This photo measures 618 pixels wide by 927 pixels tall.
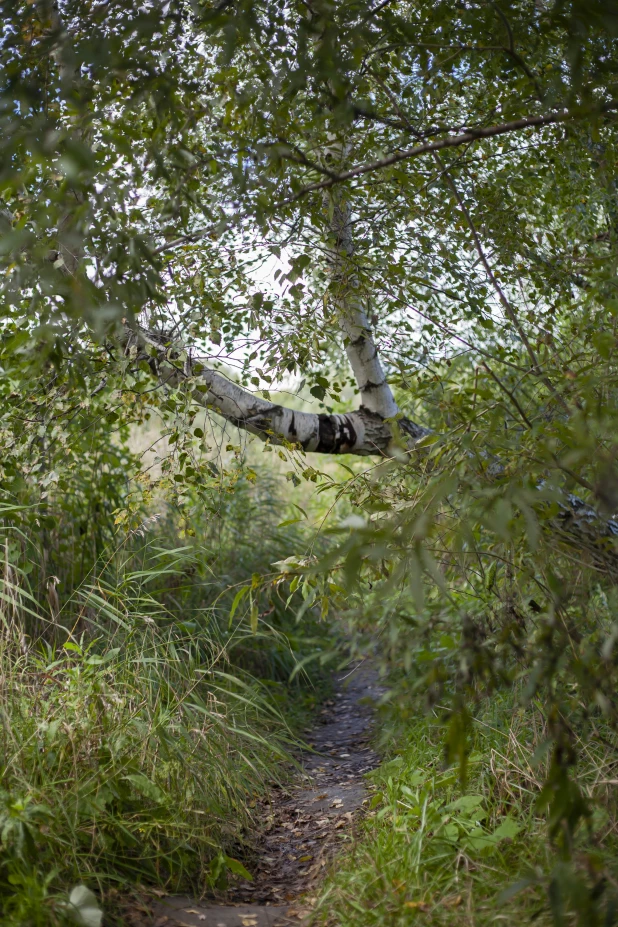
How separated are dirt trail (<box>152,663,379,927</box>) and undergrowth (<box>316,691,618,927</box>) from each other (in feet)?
0.54

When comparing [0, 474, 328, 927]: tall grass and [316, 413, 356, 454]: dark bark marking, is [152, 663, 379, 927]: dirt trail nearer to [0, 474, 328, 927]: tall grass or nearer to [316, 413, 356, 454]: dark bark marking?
[0, 474, 328, 927]: tall grass

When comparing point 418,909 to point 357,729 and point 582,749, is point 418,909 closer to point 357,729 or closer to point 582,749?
point 582,749

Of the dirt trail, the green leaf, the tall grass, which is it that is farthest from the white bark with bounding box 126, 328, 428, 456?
the green leaf

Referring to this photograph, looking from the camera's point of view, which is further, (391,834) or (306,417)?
(306,417)

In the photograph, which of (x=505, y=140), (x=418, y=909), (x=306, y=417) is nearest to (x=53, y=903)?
(x=418, y=909)

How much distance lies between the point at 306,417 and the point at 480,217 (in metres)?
1.31

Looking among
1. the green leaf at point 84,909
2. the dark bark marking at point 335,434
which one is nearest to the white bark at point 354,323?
the dark bark marking at point 335,434

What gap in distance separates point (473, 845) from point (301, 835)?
3.04ft

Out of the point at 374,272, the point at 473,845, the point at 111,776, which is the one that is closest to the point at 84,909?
the point at 111,776

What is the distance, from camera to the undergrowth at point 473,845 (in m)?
2.01

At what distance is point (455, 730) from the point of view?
1.49 m

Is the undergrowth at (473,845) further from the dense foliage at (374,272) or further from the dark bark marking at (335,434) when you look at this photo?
the dark bark marking at (335,434)

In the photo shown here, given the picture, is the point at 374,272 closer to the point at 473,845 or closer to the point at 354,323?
the point at 354,323

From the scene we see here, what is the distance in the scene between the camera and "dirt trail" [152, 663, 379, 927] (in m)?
2.26
